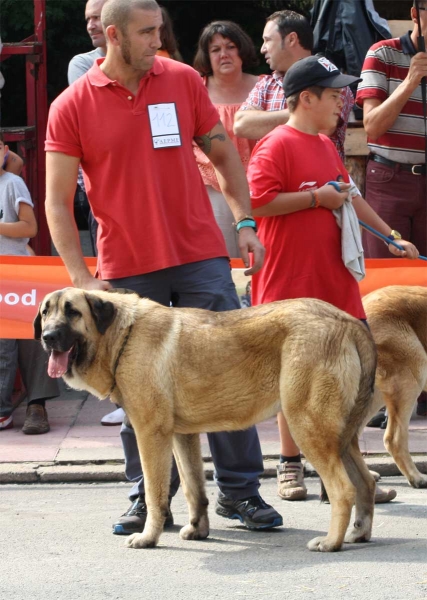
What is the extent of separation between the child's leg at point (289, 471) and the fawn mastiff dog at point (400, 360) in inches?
20.7

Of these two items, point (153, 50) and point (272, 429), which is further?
point (272, 429)

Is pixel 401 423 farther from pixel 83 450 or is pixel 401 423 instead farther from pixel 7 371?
pixel 7 371

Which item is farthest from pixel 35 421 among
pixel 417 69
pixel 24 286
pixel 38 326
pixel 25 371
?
A: pixel 417 69

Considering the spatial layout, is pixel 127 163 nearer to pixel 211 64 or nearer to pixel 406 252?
pixel 406 252

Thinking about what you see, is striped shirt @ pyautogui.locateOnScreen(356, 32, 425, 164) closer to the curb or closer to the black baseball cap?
the black baseball cap

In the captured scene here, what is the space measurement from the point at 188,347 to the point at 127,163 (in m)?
0.93

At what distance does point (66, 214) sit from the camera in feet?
17.5

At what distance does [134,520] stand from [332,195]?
1.86 m

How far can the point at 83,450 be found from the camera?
6977 mm

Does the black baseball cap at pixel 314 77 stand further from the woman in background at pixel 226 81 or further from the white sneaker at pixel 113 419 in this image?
the white sneaker at pixel 113 419

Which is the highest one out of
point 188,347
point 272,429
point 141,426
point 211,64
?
point 211,64

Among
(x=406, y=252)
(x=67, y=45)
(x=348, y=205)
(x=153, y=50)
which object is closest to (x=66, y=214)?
(x=153, y=50)

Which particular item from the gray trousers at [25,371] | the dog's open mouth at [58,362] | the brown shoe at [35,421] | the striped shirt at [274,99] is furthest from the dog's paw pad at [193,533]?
the striped shirt at [274,99]

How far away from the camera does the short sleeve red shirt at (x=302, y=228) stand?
18.5 ft
